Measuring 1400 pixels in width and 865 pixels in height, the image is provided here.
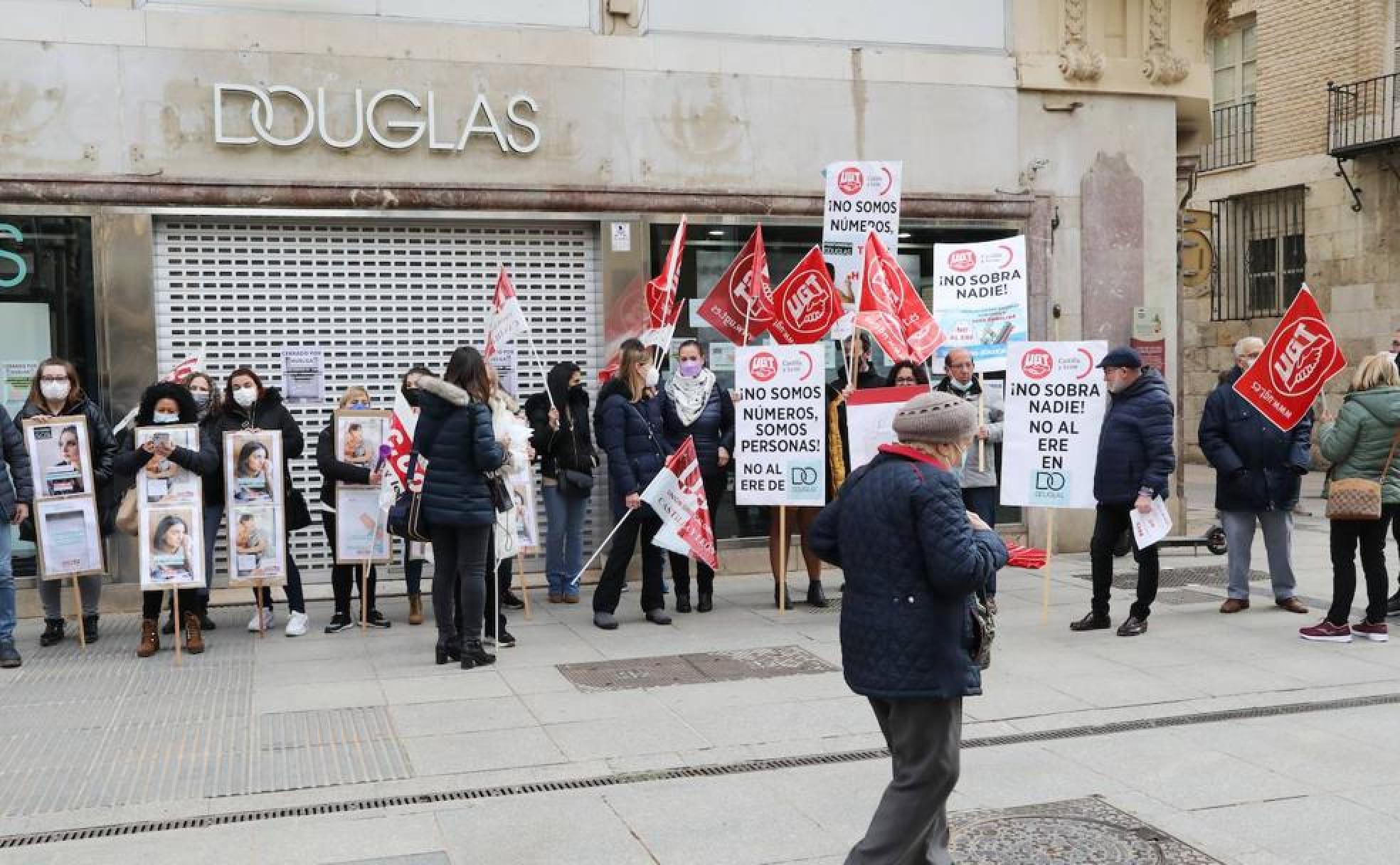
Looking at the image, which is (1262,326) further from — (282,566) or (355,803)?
(355,803)

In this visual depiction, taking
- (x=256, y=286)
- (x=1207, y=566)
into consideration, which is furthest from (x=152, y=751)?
(x=1207, y=566)

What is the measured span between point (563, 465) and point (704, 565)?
1387mm

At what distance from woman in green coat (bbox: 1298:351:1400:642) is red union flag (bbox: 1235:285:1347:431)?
0.24 metres

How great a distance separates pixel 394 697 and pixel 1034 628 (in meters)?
4.43

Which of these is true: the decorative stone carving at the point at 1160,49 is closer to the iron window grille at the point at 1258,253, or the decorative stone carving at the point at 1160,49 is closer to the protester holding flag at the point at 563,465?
the protester holding flag at the point at 563,465

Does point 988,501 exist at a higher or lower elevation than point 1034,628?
higher

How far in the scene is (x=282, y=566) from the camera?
9055 mm

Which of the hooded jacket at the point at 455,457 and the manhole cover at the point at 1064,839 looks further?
the hooded jacket at the point at 455,457

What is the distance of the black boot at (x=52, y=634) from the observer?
9.00 m

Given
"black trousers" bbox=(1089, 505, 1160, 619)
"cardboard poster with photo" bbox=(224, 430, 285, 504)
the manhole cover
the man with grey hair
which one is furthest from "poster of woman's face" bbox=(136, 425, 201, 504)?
the man with grey hair

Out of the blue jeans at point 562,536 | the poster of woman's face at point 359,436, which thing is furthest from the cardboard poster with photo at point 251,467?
the blue jeans at point 562,536

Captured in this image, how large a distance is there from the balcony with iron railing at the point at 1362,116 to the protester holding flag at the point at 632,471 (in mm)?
15254

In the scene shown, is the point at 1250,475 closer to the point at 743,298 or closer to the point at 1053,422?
the point at 1053,422

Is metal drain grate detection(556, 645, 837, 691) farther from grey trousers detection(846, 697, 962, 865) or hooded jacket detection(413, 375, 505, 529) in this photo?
grey trousers detection(846, 697, 962, 865)
